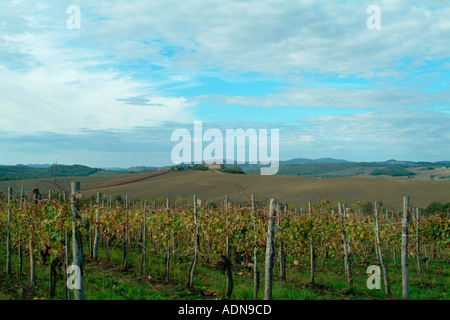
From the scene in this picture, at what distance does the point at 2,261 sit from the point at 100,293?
18.6ft

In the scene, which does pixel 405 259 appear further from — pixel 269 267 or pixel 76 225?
pixel 76 225

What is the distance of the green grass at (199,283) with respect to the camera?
7.55 m

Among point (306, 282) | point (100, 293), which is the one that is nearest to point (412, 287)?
point (306, 282)

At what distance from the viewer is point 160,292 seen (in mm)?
7902

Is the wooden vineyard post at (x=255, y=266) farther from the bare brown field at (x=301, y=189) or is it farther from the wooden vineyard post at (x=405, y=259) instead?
the bare brown field at (x=301, y=189)

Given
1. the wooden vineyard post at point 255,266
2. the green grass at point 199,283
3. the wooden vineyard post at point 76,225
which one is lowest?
the green grass at point 199,283

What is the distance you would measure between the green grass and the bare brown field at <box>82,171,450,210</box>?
2402cm

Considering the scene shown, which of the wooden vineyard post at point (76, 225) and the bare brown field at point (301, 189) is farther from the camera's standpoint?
the bare brown field at point (301, 189)

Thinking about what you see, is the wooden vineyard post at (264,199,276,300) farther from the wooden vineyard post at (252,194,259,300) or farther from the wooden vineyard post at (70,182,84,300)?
the wooden vineyard post at (70,182,84,300)

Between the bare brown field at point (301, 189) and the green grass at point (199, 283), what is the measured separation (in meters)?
24.0

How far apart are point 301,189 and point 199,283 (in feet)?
120

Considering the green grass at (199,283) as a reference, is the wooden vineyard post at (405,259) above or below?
above

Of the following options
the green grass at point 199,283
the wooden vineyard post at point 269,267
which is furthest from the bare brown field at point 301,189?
the wooden vineyard post at point 269,267

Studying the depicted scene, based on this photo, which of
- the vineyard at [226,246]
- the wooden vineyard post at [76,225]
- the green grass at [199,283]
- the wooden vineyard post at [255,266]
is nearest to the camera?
the wooden vineyard post at [76,225]
